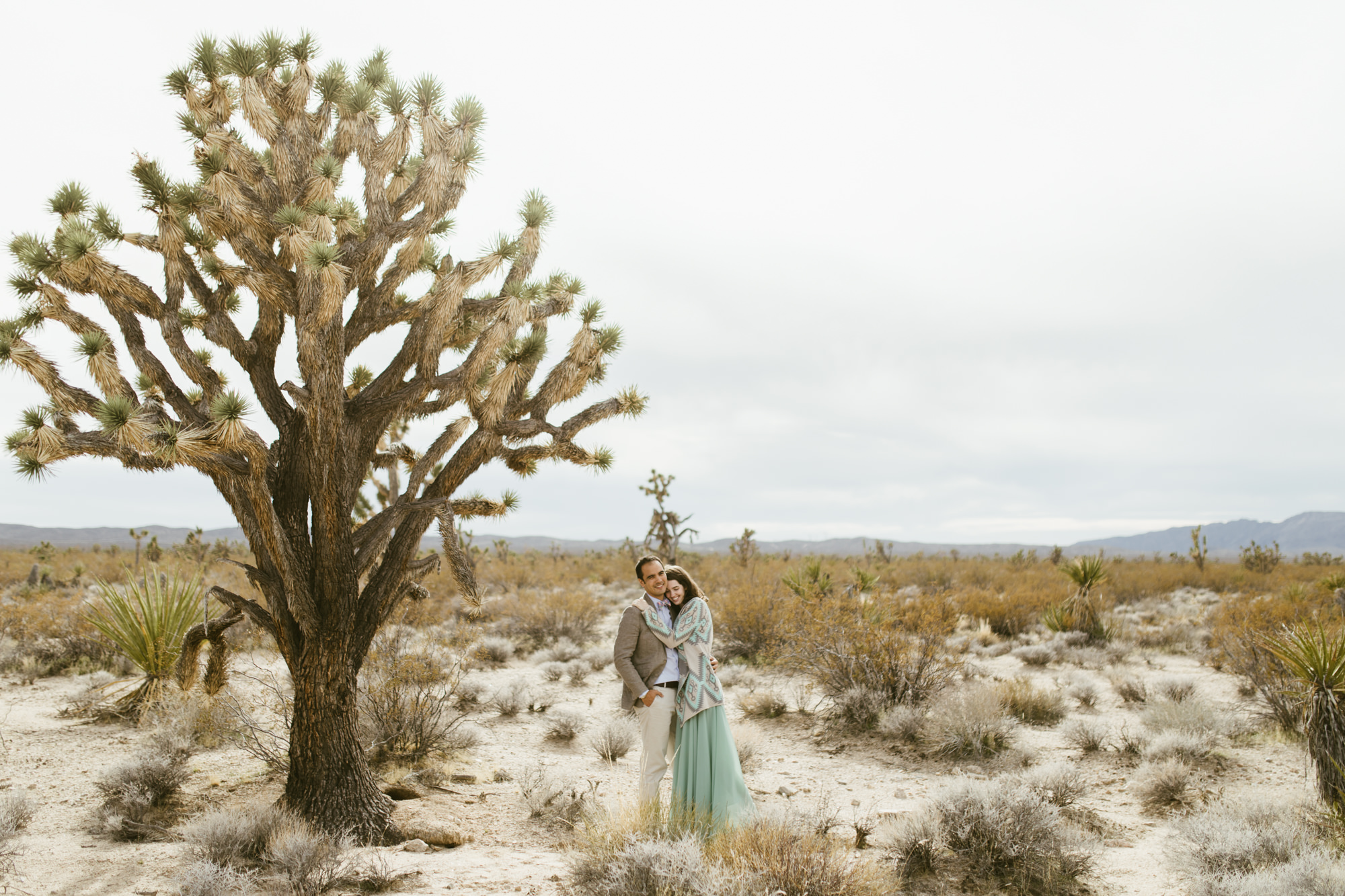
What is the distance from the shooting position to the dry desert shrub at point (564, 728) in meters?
8.59

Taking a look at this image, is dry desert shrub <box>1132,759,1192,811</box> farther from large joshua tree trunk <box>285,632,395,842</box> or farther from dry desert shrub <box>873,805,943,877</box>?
large joshua tree trunk <box>285,632,395,842</box>

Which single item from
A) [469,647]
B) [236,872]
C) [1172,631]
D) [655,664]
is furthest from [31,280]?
[1172,631]

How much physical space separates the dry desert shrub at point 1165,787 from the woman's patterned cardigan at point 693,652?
418 centimetres

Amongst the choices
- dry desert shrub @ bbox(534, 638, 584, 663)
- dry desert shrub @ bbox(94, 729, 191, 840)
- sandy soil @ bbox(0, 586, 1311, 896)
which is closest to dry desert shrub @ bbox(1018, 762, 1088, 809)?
sandy soil @ bbox(0, 586, 1311, 896)

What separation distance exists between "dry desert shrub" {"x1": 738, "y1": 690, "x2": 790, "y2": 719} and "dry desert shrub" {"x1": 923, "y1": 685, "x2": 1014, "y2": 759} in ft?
6.25

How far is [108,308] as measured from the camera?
5355 millimetres

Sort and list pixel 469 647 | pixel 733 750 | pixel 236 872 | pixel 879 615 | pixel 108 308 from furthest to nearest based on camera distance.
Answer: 1. pixel 469 647
2. pixel 879 615
3. pixel 108 308
4. pixel 733 750
5. pixel 236 872

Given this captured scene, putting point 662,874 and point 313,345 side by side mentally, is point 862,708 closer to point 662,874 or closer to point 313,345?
point 662,874

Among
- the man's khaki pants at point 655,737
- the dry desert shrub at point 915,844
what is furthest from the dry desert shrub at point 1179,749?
the man's khaki pants at point 655,737

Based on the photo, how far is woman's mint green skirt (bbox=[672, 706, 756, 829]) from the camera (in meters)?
4.67

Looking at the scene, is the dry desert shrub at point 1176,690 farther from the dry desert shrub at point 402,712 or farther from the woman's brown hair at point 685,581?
the dry desert shrub at point 402,712

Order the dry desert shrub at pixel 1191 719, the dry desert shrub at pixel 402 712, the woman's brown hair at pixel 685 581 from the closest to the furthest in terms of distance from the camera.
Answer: the woman's brown hair at pixel 685 581
the dry desert shrub at pixel 402 712
the dry desert shrub at pixel 1191 719

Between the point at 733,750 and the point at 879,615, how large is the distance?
5552 millimetres

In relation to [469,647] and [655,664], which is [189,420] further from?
[469,647]
